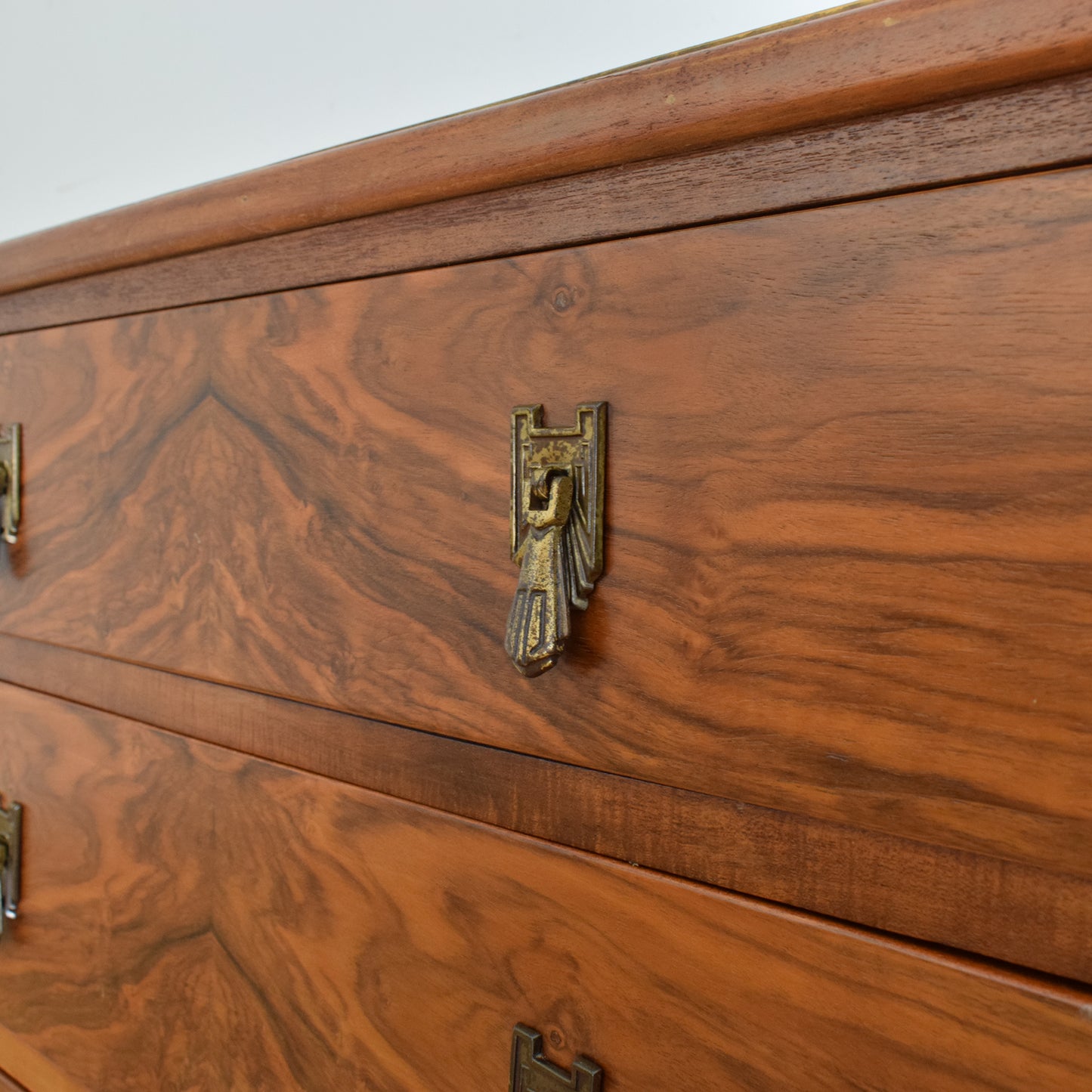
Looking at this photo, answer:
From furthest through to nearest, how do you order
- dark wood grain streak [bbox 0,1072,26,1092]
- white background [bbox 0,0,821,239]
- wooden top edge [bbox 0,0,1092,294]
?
white background [bbox 0,0,821,239] < dark wood grain streak [bbox 0,1072,26,1092] < wooden top edge [bbox 0,0,1092,294]

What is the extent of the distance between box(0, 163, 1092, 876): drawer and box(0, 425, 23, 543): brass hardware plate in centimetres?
18

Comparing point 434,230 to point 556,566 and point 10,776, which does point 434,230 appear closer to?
point 556,566

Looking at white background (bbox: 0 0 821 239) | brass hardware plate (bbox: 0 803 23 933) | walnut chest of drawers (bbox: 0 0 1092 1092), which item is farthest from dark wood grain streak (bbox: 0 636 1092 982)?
white background (bbox: 0 0 821 239)

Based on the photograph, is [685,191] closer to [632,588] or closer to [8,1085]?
[632,588]

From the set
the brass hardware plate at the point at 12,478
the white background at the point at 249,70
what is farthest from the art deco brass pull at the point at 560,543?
the white background at the point at 249,70

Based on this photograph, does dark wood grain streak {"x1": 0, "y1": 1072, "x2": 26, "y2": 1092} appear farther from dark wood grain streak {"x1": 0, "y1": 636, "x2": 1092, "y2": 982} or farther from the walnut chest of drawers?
dark wood grain streak {"x1": 0, "y1": 636, "x2": 1092, "y2": 982}

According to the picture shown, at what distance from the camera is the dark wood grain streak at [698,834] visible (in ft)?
0.84

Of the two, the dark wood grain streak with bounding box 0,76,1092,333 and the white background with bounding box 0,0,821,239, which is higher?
the white background with bounding box 0,0,821,239

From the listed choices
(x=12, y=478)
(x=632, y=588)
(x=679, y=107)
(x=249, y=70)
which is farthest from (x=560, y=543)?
(x=249, y=70)

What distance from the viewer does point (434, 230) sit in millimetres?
372

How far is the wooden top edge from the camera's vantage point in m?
0.24

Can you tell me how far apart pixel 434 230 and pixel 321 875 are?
0.27 m

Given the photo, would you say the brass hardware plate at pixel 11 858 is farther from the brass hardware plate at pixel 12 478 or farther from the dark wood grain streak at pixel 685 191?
the dark wood grain streak at pixel 685 191

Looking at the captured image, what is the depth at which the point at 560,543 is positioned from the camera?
33cm
